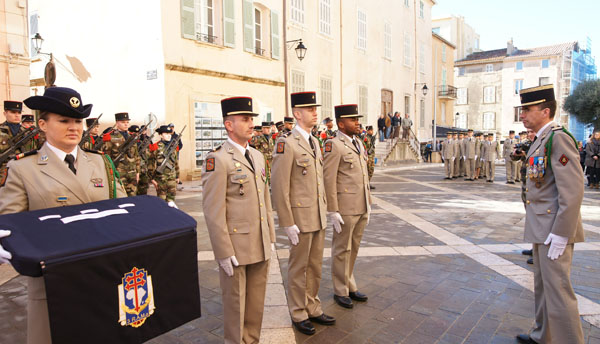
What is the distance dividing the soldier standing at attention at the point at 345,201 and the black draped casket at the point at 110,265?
6.50 feet

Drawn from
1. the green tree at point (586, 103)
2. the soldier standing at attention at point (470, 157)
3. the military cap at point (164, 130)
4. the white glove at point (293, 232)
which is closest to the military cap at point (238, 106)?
the white glove at point (293, 232)

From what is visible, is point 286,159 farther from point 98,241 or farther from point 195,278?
point 98,241

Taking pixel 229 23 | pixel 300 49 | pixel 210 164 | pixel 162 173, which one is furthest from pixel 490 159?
pixel 210 164

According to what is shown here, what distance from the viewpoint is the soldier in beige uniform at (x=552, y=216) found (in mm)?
2957

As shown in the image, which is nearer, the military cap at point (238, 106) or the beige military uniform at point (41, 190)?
the beige military uniform at point (41, 190)

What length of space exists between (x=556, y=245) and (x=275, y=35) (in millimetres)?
16239

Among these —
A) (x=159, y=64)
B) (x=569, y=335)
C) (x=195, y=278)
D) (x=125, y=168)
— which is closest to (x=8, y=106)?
(x=125, y=168)

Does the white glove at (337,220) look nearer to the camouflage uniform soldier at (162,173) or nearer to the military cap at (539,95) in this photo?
the military cap at (539,95)

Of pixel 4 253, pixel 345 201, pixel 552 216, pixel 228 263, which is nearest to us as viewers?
pixel 4 253

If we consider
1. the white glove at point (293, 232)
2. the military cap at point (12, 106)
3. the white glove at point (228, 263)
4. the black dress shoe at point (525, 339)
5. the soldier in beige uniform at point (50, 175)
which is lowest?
the black dress shoe at point (525, 339)

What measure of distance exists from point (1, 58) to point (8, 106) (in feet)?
16.1

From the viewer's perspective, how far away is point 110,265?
1.96 metres

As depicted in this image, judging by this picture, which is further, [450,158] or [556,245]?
[450,158]

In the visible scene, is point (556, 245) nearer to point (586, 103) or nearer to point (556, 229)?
point (556, 229)
